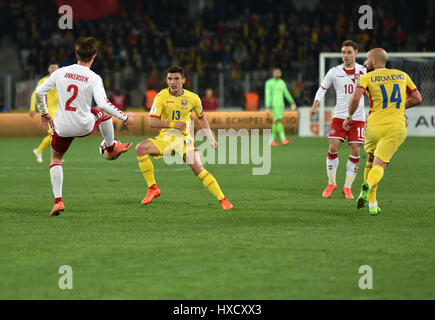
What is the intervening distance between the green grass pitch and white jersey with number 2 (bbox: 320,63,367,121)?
4.02ft

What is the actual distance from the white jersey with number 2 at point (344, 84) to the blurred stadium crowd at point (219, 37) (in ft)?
53.3

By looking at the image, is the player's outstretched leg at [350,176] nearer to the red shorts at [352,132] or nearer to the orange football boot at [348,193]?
the orange football boot at [348,193]

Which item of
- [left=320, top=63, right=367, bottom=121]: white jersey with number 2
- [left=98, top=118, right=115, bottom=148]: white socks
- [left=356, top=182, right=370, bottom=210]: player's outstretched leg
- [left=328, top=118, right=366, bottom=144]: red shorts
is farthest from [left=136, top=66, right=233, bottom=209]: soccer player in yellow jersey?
[left=320, top=63, right=367, bottom=121]: white jersey with number 2

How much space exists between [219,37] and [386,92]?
2358 centimetres

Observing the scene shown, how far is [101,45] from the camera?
1255 inches

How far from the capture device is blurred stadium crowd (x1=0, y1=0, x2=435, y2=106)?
94.5ft

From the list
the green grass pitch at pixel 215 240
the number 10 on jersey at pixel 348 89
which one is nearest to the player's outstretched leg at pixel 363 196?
the green grass pitch at pixel 215 240

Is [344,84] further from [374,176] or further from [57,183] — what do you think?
[57,183]

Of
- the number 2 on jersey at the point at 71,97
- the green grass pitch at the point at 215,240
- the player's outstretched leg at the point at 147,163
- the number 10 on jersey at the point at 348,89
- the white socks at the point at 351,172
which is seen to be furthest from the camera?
the number 10 on jersey at the point at 348,89

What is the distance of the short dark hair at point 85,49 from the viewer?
9.33 m

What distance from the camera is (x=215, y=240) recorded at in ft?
25.9
